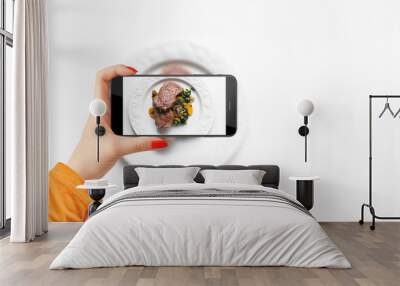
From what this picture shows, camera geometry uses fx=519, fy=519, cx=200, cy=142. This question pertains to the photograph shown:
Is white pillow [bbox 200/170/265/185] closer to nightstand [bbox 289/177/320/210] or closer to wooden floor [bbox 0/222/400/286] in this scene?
nightstand [bbox 289/177/320/210]

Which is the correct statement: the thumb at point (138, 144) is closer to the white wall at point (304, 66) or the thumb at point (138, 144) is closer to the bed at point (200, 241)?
the white wall at point (304, 66)

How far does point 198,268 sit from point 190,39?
138 inches

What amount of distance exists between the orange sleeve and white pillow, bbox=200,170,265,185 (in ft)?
5.48

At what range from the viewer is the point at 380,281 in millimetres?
3627

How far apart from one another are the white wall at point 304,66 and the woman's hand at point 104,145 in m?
0.16

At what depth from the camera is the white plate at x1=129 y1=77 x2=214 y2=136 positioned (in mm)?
6660

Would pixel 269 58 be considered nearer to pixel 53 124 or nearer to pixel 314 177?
pixel 314 177

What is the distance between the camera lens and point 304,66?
667 centimetres

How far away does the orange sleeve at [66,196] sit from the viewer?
21.8 ft

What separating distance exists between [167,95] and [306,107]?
1762mm

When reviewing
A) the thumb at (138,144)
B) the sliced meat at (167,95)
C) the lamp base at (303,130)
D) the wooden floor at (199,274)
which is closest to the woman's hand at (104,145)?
the thumb at (138,144)

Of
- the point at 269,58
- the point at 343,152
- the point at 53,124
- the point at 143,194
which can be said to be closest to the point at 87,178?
the point at 53,124

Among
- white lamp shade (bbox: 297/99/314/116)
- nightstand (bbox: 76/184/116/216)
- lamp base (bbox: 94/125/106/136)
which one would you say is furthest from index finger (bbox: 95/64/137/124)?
→ white lamp shade (bbox: 297/99/314/116)

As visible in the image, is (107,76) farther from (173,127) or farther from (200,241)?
(200,241)
